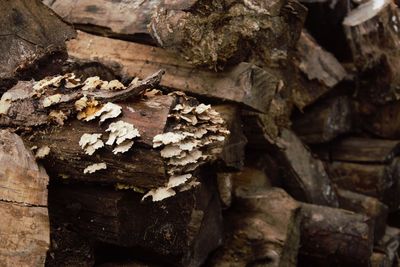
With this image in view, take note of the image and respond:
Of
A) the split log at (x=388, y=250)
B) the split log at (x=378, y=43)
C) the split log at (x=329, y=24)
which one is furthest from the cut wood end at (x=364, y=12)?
the split log at (x=388, y=250)

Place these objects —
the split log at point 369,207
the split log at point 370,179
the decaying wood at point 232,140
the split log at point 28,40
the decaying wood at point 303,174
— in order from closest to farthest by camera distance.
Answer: the split log at point 28,40 → the decaying wood at point 232,140 → the decaying wood at point 303,174 → the split log at point 369,207 → the split log at point 370,179

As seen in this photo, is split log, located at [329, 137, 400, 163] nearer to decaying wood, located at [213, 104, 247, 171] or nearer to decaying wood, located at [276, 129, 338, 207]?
decaying wood, located at [276, 129, 338, 207]

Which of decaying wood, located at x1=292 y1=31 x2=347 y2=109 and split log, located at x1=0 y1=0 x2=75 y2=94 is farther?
decaying wood, located at x1=292 y1=31 x2=347 y2=109

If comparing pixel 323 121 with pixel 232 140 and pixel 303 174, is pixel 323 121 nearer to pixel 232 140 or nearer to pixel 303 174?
pixel 303 174

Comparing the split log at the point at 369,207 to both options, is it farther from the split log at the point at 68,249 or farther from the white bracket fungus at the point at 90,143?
the white bracket fungus at the point at 90,143

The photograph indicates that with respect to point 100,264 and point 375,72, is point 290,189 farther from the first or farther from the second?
point 100,264

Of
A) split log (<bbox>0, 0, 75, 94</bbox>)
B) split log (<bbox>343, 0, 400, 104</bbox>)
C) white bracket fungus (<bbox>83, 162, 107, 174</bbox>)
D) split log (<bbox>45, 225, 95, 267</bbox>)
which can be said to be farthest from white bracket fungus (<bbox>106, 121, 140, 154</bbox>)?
split log (<bbox>343, 0, 400, 104</bbox>)
